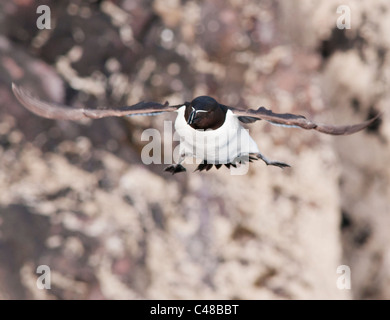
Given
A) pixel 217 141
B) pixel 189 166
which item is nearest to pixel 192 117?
pixel 217 141

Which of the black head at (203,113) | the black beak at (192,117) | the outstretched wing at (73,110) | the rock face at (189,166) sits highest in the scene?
the rock face at (189,166)

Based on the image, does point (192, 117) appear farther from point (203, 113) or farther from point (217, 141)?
point (217, 141)

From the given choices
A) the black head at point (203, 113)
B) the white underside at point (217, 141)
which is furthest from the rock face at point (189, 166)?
the black head at point (203, 113)

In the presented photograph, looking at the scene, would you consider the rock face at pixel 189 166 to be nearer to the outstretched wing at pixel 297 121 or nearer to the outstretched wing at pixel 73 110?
the outstretched wing at pixel 73 110

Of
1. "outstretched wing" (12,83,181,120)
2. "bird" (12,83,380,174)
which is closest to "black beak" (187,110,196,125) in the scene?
"bird" (12,83,380,174)

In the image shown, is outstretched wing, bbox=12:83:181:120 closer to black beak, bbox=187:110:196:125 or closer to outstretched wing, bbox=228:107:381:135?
black beak, bbox=187:110:196:125

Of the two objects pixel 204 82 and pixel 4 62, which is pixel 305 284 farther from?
pixel 4 62

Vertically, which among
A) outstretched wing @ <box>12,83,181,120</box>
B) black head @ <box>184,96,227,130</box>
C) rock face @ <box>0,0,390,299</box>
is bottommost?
black head @ <box>184,96,227,130</box>
